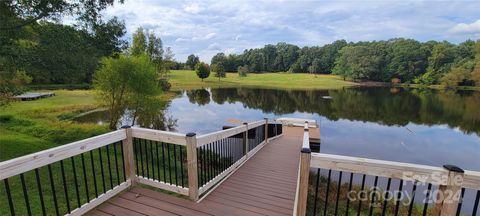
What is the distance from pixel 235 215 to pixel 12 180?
14.1ft

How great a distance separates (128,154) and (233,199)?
1885mm

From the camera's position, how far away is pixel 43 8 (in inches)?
239

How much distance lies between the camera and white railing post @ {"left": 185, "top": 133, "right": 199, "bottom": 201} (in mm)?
3615

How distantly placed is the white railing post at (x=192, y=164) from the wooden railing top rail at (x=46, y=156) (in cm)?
116

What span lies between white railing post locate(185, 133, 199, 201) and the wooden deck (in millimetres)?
143

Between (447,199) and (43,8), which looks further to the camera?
(43,8)

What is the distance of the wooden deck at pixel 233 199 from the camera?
351cm

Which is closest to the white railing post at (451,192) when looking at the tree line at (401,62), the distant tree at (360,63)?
the tree line at (401,62)

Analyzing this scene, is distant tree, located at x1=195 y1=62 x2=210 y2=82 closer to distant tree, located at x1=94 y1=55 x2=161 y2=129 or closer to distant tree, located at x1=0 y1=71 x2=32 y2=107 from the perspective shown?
distant tree, located at x1=94 y1=55 x2=161 y2=129

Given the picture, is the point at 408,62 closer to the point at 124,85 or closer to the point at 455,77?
the point at 455,77

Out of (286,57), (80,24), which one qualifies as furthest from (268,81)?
(80,24)

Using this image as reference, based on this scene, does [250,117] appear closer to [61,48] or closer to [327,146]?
[327,146]

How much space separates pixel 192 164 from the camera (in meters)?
3.71

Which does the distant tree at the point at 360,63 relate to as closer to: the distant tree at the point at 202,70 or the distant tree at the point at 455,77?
the distant tree at the point at 455,77
